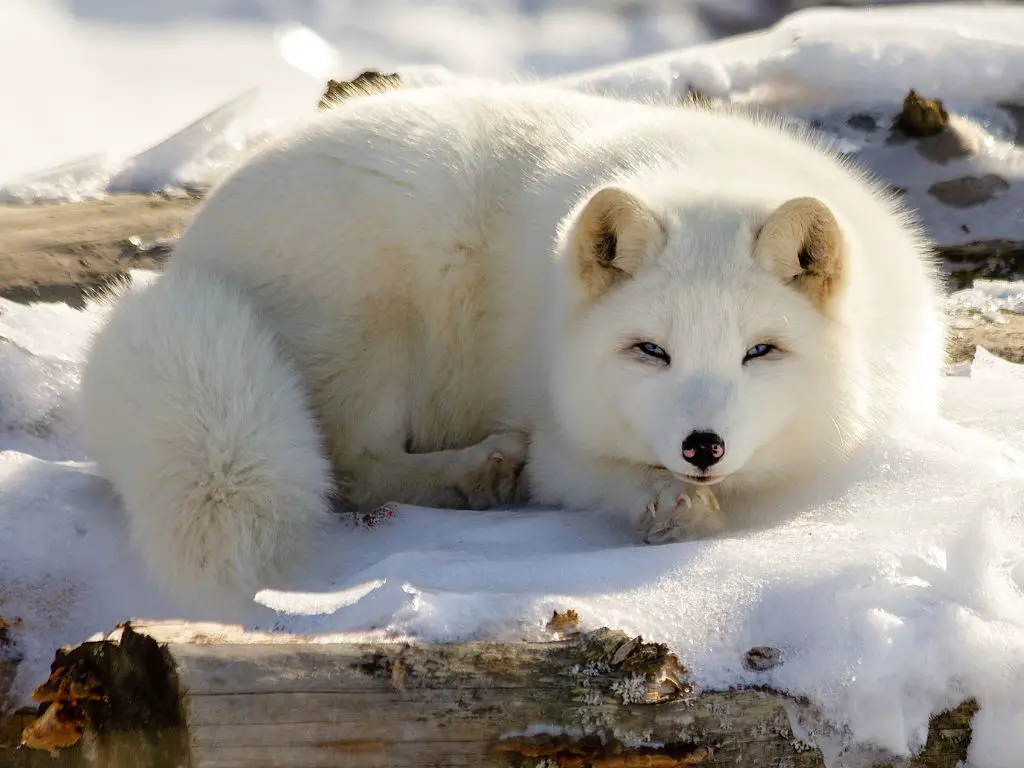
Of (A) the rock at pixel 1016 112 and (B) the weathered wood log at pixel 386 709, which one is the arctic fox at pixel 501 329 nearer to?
(B) the weathered wood log at pixel 386 709

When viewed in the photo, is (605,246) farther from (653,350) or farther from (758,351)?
(758,351)

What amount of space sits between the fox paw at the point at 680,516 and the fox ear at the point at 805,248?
1.65 ft

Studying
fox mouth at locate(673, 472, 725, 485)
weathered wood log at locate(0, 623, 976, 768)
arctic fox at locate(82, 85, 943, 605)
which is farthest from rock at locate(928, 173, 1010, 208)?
weathered wood log at locate(0, 623, 976, 768)

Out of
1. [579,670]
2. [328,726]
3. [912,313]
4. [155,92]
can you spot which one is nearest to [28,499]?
[328,726]

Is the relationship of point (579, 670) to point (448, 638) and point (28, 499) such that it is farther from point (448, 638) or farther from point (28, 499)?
point (28, 499)

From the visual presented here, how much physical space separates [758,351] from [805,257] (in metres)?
0.25

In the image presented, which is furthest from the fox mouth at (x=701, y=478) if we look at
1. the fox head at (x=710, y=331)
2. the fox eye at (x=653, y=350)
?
the fox eye at (x=653, y=350)

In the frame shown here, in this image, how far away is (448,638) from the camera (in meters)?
1.79

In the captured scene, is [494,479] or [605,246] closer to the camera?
[605,246]

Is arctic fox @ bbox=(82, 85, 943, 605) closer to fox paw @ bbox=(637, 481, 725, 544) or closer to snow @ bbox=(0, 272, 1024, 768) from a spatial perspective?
fox paw @ bbox=(637, 481, 725, 544)

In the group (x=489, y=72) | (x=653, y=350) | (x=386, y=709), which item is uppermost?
(x=489, y=72)

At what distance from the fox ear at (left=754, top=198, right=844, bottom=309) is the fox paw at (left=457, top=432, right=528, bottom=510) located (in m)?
0.93

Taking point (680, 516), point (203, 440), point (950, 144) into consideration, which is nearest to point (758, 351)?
point (680, 516)

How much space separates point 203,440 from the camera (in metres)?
2.47
